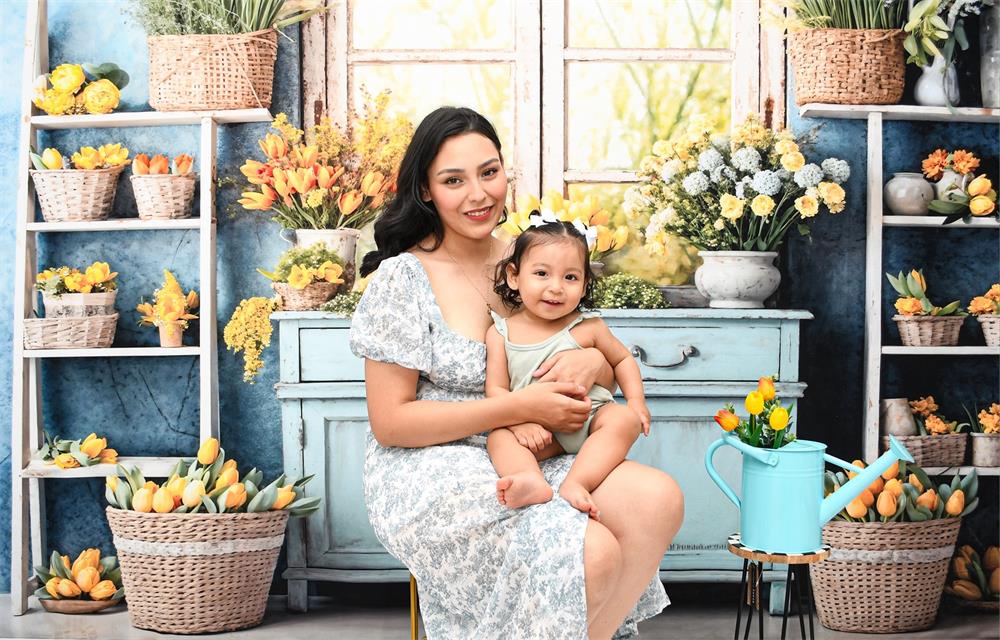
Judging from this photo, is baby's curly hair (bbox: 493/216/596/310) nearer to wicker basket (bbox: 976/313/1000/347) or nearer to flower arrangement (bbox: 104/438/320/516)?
flower arrangement (bbox: 104/438/320/516)

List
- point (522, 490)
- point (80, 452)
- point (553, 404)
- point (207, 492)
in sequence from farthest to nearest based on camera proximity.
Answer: point (80, 452) < point (207, 492) < point (553, 404) < point (522, 490)

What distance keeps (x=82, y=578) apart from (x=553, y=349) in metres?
1.92

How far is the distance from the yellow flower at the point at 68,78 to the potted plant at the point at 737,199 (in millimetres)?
1847

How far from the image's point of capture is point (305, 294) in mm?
3096

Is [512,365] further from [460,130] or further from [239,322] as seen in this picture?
[239,322]

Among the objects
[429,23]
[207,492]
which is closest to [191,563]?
[207,492]

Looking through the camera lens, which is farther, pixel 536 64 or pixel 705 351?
pixel 536 64

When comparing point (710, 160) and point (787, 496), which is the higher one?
point (710, 160)

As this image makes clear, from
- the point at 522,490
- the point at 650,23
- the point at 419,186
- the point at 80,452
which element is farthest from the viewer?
the point at 650,23

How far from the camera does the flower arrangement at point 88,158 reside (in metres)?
3.21

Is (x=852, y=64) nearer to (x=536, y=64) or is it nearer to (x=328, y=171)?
(x=536, y=64)

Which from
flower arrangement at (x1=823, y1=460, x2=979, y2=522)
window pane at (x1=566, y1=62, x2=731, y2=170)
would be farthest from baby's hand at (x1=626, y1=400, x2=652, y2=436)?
window pane at (x1=566, y1=62, x2=731, y2=170)

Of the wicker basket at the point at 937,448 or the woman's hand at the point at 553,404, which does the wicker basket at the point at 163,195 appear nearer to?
the woman's hand at the point at 553,404

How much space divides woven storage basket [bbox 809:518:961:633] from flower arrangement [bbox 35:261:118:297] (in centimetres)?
236
